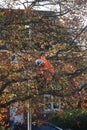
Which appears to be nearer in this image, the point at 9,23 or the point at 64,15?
the point at 9,23

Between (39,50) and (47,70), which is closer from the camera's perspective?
(47,70)

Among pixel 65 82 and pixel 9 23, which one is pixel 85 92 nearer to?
pixel 65 82

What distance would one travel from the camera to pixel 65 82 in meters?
14.5

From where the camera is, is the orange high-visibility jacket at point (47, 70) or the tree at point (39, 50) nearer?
the orange high-visibility jacket at point (47, 70)

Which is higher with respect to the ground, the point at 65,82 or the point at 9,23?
the point at 9,23

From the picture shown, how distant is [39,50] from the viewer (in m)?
15.4

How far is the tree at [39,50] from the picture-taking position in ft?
48.2

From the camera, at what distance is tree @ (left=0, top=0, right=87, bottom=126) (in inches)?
579

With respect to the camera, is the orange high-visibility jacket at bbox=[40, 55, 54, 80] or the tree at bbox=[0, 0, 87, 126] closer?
the orange high-visibility jacket at bbox=[40, 55, 54, 80]

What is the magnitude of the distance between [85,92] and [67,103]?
0.88 metres

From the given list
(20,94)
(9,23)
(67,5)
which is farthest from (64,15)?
(20,94)

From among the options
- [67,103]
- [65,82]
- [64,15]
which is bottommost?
[67,103]

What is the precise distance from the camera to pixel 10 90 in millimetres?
15203

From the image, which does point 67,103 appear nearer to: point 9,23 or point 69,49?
point 69,49
